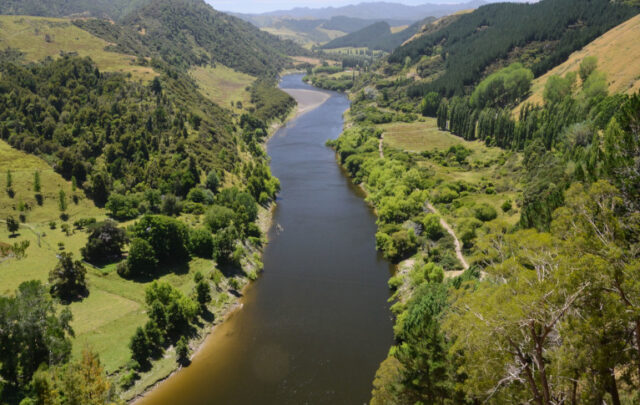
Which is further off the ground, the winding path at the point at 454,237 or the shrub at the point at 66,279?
the shrub at the point at 66,279

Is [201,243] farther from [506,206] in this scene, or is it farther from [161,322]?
[506,206]

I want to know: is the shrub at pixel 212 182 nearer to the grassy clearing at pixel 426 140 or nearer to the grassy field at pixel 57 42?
the grassy field at pixel 57 42

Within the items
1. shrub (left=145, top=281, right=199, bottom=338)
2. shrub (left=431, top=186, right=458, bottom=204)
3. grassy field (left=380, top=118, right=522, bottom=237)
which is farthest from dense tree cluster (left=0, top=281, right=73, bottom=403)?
shrub (left=431, top=186, right=458, bottom=204)

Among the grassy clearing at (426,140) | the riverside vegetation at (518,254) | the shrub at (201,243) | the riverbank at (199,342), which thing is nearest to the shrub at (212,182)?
the riverbank at (199,342)

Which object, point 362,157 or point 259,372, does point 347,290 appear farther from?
point 362,157

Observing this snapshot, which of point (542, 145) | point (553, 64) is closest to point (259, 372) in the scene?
point (542, 145)

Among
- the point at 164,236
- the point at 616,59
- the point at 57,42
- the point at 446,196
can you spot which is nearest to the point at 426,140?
the point at 616,59
